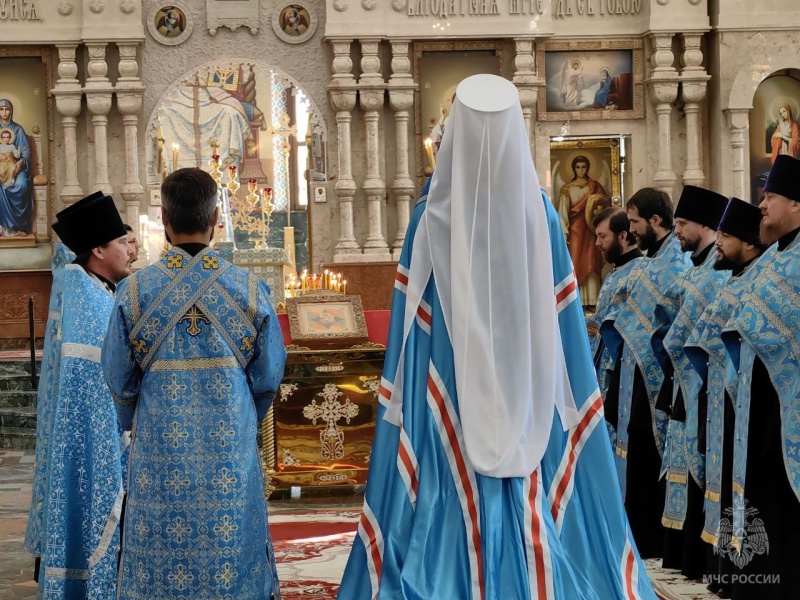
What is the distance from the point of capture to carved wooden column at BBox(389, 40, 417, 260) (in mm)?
13562

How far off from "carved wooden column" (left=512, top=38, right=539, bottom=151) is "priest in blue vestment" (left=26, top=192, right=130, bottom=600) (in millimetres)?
9467

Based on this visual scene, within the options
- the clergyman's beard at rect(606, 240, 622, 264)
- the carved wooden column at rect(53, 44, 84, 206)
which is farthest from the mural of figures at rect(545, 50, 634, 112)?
the clergyman's beard at rect(606, 240, 622, 264)

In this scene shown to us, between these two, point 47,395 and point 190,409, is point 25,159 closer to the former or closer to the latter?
point 47,395

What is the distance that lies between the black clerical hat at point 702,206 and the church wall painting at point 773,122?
867 centimetres

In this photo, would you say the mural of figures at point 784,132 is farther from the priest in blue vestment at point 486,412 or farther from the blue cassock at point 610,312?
the priest in blue vestment at point 486,412

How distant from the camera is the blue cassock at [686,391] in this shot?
5355 mm

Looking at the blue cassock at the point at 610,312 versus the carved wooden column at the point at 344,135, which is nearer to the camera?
the blue cassock at the point at 610,312

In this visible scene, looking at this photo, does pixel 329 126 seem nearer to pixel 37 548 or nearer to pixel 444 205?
pixel 37 548

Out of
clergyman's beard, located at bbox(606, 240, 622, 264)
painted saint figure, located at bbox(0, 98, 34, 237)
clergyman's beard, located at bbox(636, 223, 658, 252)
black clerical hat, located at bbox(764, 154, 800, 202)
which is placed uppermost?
painted saint figure, located at bbox(0, 98, 34, 237)

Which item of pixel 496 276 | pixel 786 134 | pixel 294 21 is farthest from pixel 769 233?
pixel 786 134

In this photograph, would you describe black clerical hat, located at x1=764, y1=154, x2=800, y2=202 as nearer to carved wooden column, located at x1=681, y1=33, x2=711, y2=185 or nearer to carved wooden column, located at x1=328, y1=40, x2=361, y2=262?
carved wooden column, located at x1=328, y1=40, x2=361, y2=262

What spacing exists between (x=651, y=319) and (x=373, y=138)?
8007 mm

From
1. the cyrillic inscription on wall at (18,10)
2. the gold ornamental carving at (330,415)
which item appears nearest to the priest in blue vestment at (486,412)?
the gold ornamental carving at (330,415)

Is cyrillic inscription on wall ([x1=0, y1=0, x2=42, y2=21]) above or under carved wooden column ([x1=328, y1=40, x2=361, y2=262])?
above
